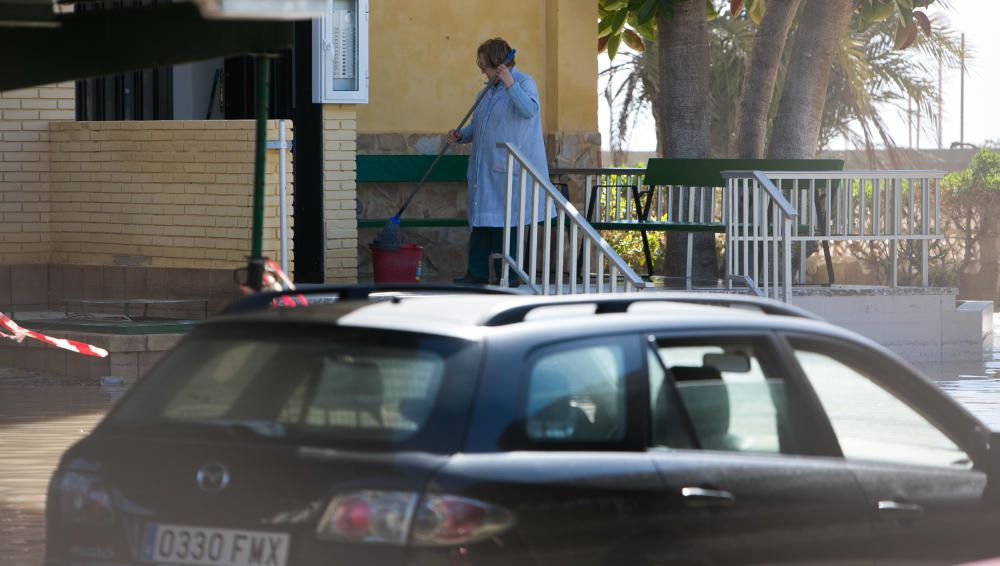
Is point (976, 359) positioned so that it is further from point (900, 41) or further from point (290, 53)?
point (290, 53)

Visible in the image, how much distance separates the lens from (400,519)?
13.3 ft

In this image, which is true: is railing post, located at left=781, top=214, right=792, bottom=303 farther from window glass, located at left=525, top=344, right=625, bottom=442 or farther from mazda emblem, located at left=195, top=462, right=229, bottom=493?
mazda emblem, located at left=195, top=462, right=229, bottom=493

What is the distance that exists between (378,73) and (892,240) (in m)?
4.74

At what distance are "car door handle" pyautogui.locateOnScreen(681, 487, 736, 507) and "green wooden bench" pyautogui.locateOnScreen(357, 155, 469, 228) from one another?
418 inches

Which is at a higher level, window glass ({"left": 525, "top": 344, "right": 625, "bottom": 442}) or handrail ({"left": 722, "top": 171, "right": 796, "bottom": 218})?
handrail ({"left": 722, "top": 171, "right": 796, "bottom": 218})

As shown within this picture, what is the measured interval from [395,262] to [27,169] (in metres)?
2.91

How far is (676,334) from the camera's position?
15.7 ft

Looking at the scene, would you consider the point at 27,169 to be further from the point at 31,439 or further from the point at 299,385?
the point at 299,385

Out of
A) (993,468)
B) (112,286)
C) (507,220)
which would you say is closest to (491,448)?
(993,468)

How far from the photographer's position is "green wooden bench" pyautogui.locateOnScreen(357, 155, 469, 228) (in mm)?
15281

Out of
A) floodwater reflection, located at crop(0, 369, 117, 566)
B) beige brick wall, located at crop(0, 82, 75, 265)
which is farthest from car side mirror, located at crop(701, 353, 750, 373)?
beige brick wall, located at crop(0, 82, 75, 265)

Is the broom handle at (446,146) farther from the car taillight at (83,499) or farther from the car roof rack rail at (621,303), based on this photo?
the car taillight at (83,499)

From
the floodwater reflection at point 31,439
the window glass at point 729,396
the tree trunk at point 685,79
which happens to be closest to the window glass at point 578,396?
the window glass at point 729,396

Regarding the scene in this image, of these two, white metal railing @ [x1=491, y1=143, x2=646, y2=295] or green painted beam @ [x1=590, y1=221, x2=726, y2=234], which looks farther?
green painted beam @ [x1=590, y1=221, x2=726, y2=234]
